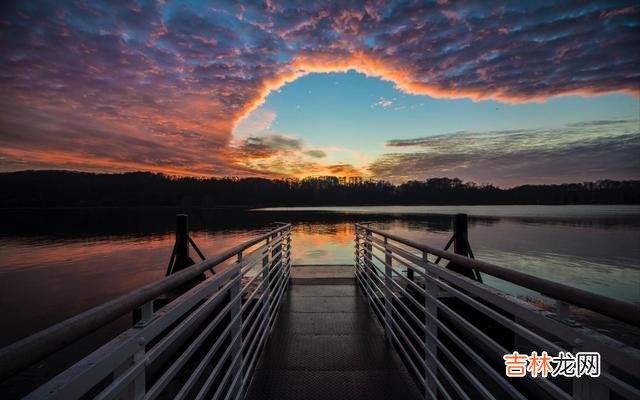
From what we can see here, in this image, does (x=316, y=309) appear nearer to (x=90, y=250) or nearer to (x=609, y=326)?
(x=609, y=326)

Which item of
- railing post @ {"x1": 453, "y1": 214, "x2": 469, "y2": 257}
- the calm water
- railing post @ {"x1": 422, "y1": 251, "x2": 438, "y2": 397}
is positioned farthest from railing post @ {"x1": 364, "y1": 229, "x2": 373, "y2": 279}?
the calm water

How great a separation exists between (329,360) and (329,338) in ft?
1.67

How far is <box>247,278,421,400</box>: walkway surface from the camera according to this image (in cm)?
277

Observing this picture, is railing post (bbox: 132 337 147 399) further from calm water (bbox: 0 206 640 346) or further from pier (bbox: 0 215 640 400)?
calm water (bbox: 0 206 640 346)

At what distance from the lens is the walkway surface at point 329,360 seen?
277cm

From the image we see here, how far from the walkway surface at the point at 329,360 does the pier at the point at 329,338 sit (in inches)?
0.6

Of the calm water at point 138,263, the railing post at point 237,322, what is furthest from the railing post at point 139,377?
the calm water at point 138,263

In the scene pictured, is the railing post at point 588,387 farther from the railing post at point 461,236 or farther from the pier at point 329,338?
the railing post at point 461,236

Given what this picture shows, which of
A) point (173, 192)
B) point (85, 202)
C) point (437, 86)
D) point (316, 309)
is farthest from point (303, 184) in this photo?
point (316, 309)

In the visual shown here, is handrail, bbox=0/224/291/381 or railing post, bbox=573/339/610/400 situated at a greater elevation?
handrail, bbox=0/224/291/381

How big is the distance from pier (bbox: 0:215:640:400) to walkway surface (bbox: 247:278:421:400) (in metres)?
0.02

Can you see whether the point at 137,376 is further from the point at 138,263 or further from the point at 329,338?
the point at 138,263

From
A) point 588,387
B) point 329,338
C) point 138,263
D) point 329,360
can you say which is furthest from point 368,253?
point 138,263

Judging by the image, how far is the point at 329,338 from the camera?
3805 mm
